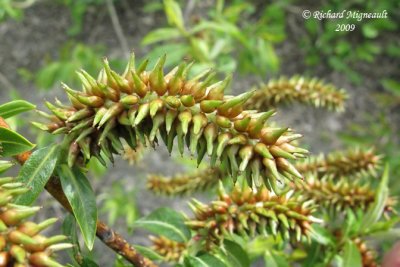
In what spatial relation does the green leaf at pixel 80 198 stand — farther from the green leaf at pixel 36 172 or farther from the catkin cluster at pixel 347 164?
the catkin cluster at pixel 347 164

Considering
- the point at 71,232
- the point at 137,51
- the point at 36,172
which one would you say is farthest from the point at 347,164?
the point at 137,51

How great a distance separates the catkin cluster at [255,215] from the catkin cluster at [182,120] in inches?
9.7

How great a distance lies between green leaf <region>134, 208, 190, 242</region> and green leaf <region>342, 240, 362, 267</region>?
43 cm

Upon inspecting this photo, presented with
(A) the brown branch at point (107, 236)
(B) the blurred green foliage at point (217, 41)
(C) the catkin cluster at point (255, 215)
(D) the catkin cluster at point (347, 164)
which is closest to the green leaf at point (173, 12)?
(B) the blurred green foliage at point (217, 41)

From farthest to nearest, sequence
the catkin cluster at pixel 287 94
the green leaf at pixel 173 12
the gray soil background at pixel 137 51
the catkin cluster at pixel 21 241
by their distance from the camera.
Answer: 1. the gray soil background at pixel 137 51
2. the green leaf at pixel 173 12
3. the catkin cluster at pixel 287 94
4. the catkin cluster at pixel 21 241

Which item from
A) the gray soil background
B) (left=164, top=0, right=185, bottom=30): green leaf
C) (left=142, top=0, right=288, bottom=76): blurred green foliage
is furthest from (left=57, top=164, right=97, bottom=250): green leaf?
the gray soil background

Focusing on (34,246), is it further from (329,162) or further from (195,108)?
(329,162)

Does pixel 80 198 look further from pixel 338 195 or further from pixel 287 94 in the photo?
pixel 287 94

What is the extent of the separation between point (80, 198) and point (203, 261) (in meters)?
0.33

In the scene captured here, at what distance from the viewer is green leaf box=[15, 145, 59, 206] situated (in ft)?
3.58

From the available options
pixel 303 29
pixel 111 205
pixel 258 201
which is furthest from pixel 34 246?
pixel 303 29

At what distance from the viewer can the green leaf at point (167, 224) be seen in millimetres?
1486

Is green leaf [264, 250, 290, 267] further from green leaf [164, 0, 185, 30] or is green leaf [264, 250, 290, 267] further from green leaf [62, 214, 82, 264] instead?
green leaf [164, 0, 185, 30]

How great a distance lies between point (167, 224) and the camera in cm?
151
